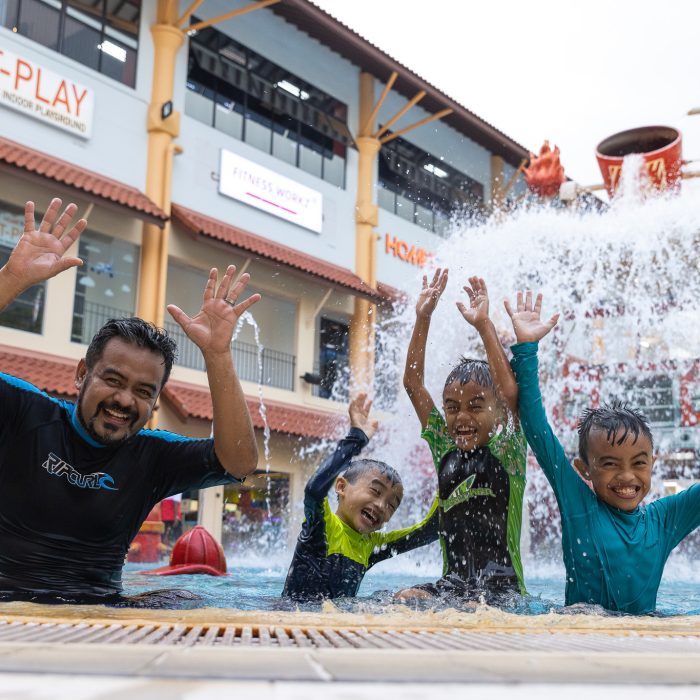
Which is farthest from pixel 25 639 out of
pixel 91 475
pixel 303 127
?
pixel 303 127

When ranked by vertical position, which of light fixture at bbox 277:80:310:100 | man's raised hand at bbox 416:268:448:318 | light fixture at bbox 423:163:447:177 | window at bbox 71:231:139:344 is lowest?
man's raised hand at bbox 416:268:448:318

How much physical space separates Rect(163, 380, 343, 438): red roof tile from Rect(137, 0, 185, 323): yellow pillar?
4.18 ft

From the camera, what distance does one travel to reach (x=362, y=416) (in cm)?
377

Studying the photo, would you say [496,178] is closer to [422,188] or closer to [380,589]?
[422,188]

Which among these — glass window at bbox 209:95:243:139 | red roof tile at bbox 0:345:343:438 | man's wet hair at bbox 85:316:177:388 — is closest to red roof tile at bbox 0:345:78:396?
red roof tile at bbox 0:345:343:438

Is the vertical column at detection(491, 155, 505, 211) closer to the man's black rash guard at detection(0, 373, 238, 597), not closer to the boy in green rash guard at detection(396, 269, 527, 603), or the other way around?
the boy in green rash guard at detection(396, 269, 527, 603)

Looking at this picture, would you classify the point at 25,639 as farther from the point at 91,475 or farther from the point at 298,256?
the point at 298,256

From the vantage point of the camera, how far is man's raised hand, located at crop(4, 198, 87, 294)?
2691 mm

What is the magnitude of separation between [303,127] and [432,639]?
52.5 feet

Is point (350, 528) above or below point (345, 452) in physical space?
below

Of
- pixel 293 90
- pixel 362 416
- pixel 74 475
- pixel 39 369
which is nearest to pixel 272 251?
pixel 293 90

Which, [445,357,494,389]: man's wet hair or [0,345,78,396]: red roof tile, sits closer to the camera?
[445,357,494,389]: man's wet hair

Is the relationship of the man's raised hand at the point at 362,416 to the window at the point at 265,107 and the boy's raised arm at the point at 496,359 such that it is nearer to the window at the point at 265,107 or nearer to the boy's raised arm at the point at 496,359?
the boy's raised arm at the point at 496,359

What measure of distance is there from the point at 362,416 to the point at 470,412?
1.76 ft
